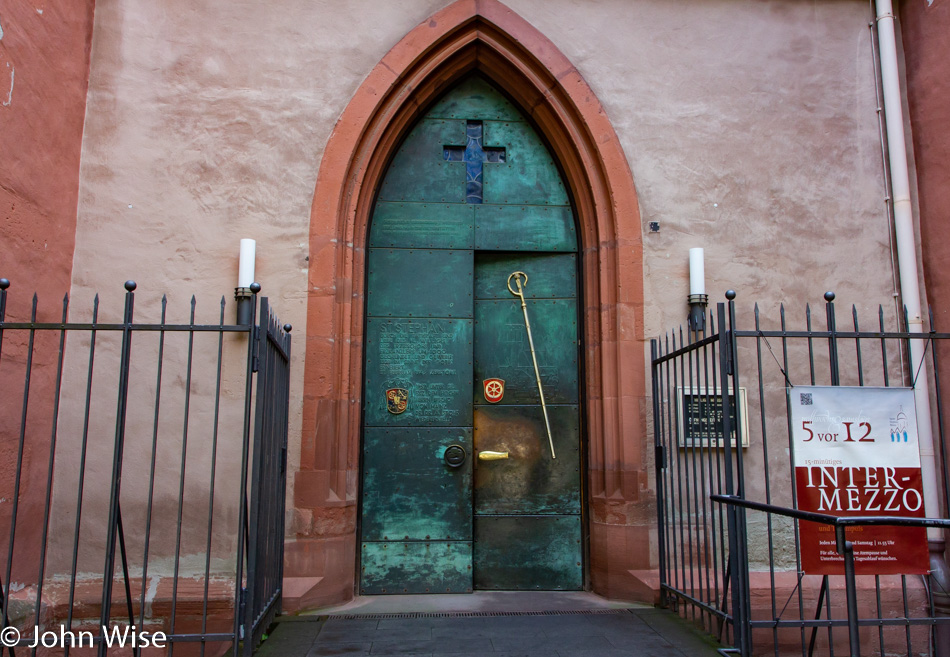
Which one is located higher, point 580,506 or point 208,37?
point 208,37

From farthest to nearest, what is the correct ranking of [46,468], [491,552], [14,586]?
1. [491,552]
2. [46,468]
3. [14,586]

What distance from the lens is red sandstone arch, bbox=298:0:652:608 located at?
5.21 meters

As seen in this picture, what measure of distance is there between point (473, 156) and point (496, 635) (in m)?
Result: 3.69

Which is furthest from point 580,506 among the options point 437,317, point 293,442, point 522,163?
point 522,163

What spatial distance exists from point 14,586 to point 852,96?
7145mm

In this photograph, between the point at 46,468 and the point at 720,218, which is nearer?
the point at 46,468

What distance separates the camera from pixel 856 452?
13.4 feet

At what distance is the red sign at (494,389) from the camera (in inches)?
225

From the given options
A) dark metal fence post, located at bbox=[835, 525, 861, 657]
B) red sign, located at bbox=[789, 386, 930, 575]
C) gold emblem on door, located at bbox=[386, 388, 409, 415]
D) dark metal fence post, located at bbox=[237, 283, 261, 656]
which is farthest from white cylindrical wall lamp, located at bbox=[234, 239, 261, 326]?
dark metal fence post, located at bbox=[835, 525, 861, 657]

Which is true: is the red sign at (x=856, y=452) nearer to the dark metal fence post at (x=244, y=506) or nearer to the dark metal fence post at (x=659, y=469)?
the dark metal fence post at (x=659, y=469)

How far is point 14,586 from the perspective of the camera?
471cm

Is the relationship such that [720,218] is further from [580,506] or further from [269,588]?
[269,588]

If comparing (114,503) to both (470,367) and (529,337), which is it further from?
(529,337)

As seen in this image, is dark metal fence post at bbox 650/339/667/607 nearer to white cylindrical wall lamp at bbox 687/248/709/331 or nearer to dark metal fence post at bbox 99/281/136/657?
white cylindrical wall lamp at bbox 687/248/709/331
